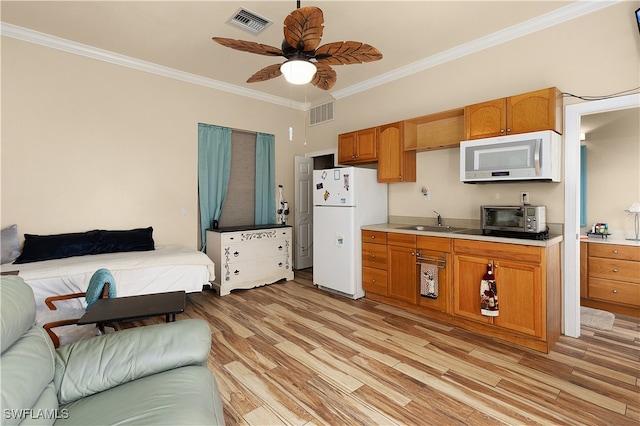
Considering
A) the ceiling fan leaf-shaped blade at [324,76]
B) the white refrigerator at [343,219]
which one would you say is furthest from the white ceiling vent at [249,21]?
the white refrigerator at [343,219]

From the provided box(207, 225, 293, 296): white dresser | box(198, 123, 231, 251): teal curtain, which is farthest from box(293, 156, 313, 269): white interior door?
box(198, 123, 231, 251): teal curtain

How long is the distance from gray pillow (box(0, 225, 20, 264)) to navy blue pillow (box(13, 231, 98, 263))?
6 centimetres

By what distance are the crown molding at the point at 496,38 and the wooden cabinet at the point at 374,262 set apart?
7.28 ft

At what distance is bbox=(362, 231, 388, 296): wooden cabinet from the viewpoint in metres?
3.85

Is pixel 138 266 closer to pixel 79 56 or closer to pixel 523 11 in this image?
pixel 79 56

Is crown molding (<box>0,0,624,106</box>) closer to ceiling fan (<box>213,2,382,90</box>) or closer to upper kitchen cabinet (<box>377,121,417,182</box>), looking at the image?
upper kitchen cabinet (<box>377,121,417,182</box>)

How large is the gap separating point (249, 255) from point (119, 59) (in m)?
3.04

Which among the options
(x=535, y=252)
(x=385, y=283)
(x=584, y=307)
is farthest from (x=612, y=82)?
(x=385, y=283)

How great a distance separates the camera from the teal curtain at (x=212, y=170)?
4.60 metres

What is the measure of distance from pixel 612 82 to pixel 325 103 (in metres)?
3.75

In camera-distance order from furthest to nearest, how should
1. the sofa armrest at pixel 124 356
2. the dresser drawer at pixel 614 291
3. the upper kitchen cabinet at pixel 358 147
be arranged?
the upper kitchen cabinet at pixel 358 147 < the dresser drawer at pixel 614 291 < the sofa armrest at pixel 124 356

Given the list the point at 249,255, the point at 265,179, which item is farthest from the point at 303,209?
the point at 249,255

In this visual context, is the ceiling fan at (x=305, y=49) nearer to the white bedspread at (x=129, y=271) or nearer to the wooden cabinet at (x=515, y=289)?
the wooden cabinet at (x=515, y=289)

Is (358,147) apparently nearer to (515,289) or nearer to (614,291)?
(515,289)
